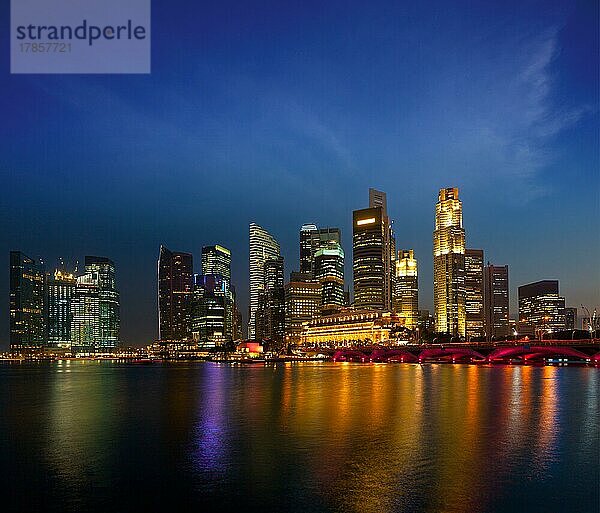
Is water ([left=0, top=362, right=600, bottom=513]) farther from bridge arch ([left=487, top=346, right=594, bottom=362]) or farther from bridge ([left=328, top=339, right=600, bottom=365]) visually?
bridge ([left=328, top=339, right=600, bottom=365])

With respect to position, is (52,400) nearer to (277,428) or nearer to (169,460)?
(277,428)

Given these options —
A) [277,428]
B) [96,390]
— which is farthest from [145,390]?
[277,428]

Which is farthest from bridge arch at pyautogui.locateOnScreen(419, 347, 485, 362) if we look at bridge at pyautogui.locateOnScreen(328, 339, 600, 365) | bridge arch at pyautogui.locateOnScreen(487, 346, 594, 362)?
bridge arch at pyautogui.locateOnScreen(487, 346, 594, 362)

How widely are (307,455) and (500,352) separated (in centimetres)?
9650

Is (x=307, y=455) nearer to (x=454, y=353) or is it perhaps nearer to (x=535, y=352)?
(x=535, y=352)

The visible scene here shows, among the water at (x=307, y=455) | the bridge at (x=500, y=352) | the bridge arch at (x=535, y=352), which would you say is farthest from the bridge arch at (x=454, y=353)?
the water at (x=307, y=455)

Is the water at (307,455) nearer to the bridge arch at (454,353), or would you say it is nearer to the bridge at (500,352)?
the bridge at (500,352)

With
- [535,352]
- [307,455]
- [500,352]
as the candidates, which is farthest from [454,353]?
[307,455]

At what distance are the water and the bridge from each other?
55689 mm

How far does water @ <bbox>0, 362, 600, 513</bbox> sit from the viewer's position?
23031mm

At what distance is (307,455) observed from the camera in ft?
99.1

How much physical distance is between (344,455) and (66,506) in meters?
12.6

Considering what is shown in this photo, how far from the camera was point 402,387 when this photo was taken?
6762 centimetres

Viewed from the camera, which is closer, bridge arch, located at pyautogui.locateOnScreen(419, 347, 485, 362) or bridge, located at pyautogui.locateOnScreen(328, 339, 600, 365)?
bridge, located at pyautogui.locateOnScreen(328, 339, 600, 365)
